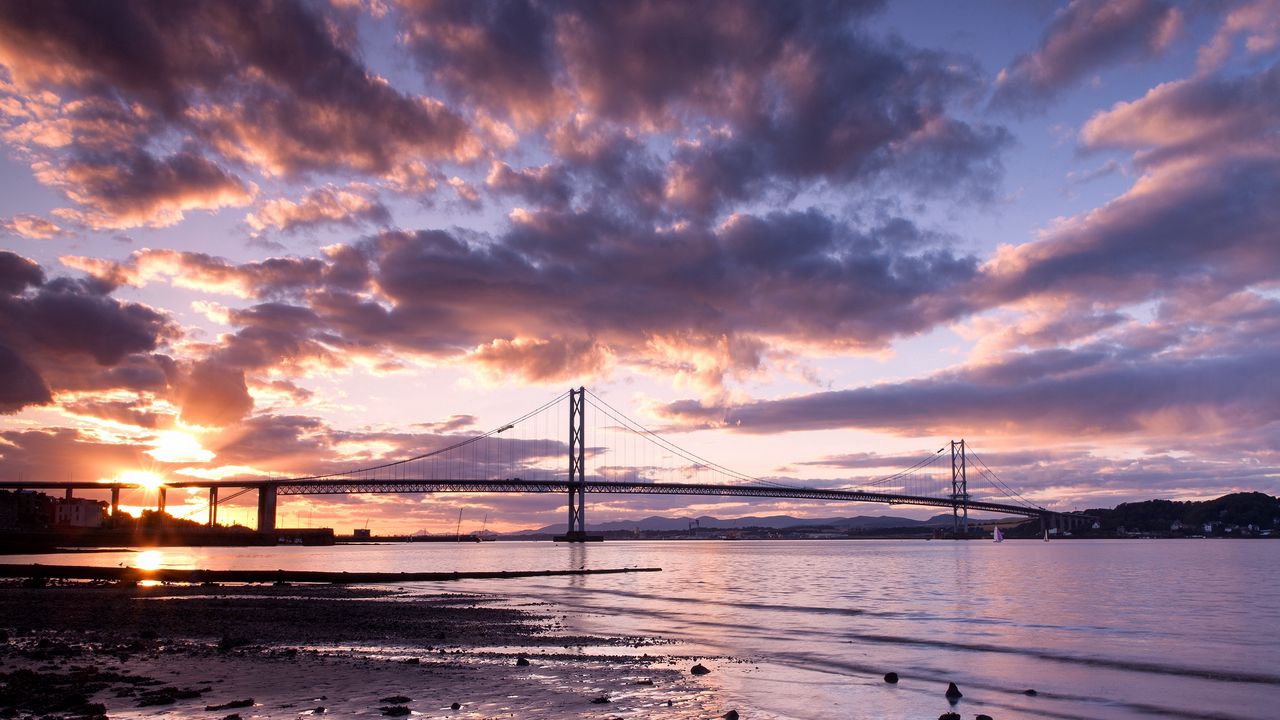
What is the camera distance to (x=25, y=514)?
130 m

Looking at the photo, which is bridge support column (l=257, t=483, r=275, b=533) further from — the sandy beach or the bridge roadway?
the sandy beach

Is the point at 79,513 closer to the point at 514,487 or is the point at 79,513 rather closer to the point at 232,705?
the point at 514,487

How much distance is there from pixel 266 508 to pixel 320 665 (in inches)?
5053

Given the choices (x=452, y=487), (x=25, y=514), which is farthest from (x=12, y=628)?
(x=25, y=514)

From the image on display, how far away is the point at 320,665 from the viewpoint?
51.4ft

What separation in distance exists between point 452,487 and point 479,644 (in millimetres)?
102348

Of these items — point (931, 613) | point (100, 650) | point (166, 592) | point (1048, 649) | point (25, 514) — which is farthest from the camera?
point (25, 514)

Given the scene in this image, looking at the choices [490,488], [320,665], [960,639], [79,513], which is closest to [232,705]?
[320,665]

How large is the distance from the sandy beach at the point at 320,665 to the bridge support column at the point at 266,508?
4281 inches

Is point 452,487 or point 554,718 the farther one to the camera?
point 452,487

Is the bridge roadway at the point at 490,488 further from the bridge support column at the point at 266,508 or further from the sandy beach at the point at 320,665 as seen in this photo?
the sandy beach at the point at 320,665

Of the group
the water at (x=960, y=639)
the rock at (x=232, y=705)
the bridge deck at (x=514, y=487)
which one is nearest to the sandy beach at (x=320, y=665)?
the rock at (x=232, y=705)

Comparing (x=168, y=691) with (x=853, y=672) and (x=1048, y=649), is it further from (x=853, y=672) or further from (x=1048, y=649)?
(x=1048, y=649)

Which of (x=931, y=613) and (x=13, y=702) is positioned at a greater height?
(x=13, y=702)
